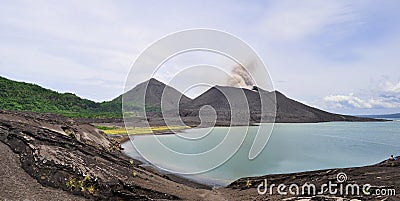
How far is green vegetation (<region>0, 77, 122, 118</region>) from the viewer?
262 feet

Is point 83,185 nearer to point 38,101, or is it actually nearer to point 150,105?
point 38,101

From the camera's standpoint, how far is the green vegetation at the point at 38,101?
79.8 metres

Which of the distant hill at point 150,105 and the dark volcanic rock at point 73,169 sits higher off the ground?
the distant hill at point 150,105

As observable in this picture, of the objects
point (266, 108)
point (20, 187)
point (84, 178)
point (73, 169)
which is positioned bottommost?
point (20, 187)

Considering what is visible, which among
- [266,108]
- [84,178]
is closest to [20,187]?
[84,178]

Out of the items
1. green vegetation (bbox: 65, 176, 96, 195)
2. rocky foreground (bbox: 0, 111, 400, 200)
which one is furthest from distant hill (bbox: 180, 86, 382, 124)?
green vegetation (bbox: 65, 176, 96, 195)

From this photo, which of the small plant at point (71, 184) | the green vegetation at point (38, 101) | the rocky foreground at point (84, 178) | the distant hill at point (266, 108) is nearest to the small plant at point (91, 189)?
the rocky foreground at point (84, 178)

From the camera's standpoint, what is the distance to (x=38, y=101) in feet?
296

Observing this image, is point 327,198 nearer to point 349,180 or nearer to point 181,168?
point 349,180

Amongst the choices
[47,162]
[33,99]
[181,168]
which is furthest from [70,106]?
[47,162]

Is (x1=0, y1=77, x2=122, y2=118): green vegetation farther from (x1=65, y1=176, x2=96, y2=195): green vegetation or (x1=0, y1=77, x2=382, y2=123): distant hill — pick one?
(x1=65, y1=176, x2=96, y2=195): green vegetation

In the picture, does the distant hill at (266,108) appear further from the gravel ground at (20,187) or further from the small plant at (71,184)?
the gravel ground at (20,187)

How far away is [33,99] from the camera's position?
89.9 metres

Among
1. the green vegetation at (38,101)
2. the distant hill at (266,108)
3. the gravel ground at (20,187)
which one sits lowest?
the gravel ground at (20,187)
